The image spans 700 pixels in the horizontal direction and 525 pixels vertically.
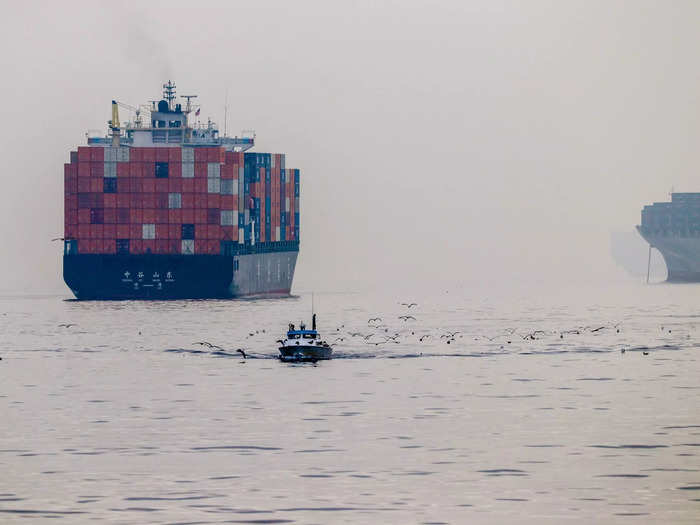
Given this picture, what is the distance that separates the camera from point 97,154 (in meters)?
168

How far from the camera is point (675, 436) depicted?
174 ft

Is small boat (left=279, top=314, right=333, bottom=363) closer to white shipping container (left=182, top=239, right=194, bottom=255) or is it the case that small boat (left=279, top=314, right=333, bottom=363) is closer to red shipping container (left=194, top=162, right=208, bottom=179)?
white shipping container (left=182, top=239, right=194, bottom=255)

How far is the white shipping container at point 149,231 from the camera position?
6531 inches

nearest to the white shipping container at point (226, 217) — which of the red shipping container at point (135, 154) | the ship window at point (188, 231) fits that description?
the ship window at point (188, 231)

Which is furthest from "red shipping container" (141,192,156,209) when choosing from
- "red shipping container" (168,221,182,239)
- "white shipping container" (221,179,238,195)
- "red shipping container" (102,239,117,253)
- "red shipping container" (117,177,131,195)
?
"white shipping container" (221,179,238,195)

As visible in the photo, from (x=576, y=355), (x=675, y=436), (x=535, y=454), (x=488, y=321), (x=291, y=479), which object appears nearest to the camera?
(x=291, y=479)

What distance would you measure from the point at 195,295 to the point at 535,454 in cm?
11764

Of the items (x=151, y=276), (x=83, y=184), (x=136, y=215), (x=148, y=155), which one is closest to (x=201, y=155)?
(x=148, y=155)

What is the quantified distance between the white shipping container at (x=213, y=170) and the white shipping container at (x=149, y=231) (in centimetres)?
756

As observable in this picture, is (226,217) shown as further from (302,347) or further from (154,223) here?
(302,347)

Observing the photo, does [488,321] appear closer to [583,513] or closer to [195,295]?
[195,295]

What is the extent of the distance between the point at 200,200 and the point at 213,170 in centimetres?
326

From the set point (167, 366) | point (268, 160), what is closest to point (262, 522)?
point (167, 366)

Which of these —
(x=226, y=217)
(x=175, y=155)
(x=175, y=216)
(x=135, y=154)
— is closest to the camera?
(x=226, y=217)
